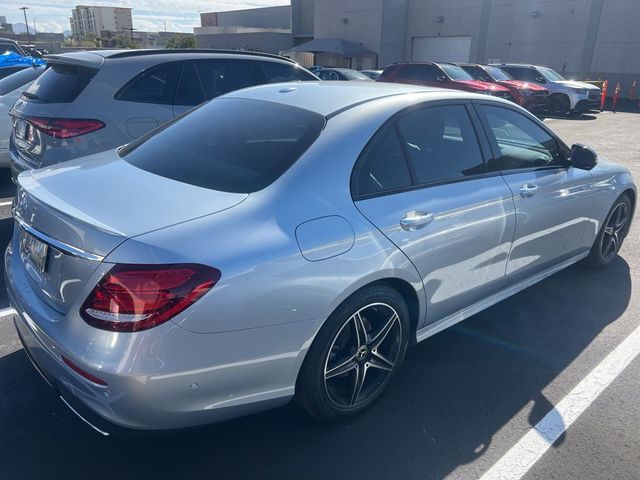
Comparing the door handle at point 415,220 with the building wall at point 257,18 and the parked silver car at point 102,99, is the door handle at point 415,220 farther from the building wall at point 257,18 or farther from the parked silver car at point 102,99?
the building wall at point 257,18

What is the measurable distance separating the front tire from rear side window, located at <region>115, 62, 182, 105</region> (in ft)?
11.0

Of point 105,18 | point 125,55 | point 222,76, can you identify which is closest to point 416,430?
point 222,76

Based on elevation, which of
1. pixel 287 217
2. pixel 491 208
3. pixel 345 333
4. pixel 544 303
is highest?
pixel 287 217

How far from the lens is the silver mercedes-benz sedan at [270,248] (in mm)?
1927

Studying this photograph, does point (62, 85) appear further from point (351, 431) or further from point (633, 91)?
point (633, 91)

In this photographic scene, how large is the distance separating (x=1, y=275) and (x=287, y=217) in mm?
3090

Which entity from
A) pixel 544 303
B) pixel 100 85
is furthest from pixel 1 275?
pixel 544 303

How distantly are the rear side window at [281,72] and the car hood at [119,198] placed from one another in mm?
3497

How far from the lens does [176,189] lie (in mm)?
2359

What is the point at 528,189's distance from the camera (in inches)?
133

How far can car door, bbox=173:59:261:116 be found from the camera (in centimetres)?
507

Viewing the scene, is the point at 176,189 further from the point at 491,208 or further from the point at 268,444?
the point at 491,208

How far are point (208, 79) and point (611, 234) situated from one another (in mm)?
4122

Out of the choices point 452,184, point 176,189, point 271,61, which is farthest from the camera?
point 271,61
